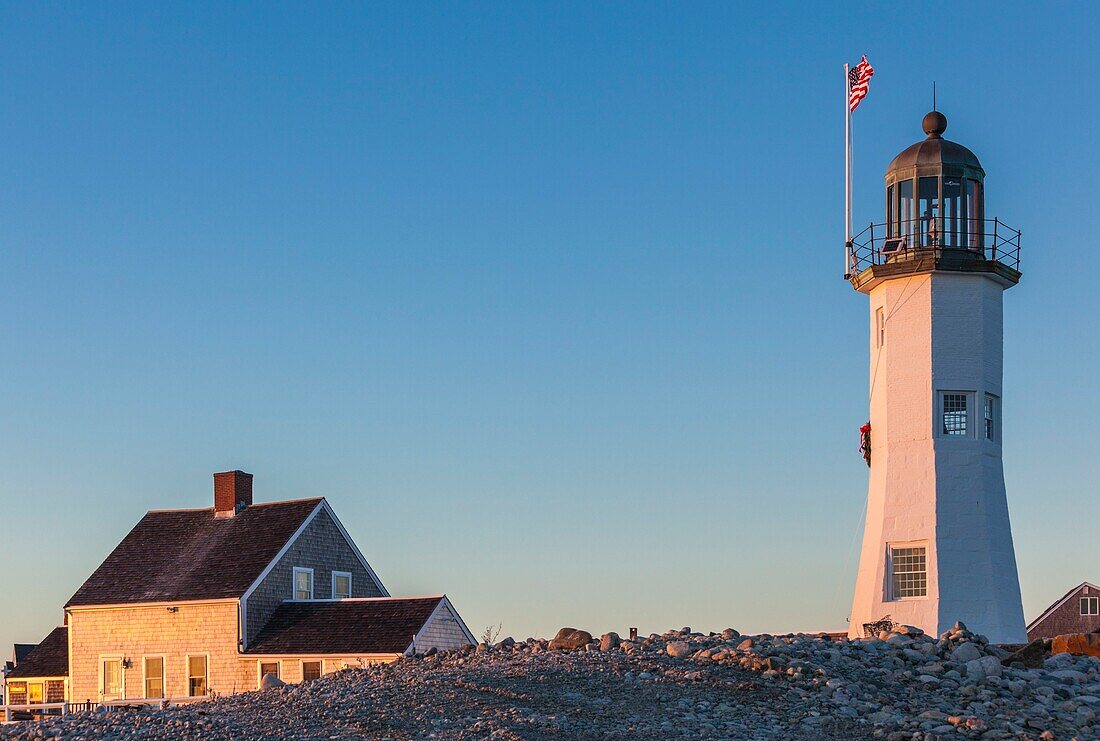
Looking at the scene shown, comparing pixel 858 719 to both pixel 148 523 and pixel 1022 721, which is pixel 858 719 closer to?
pixel 1022 721

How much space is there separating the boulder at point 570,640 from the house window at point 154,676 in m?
23.0

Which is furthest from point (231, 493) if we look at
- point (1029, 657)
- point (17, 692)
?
point (1029, 657)

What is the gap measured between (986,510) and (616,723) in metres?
14.4

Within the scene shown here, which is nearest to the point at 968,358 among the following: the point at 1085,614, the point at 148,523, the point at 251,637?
the point at 251,637

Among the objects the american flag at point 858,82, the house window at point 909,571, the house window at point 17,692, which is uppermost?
the american flag at point 858,82

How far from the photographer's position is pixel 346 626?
124ft

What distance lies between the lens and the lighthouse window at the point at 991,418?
94.8 ft

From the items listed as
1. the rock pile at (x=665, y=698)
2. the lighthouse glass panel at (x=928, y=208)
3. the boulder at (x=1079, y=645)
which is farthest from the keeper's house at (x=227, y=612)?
the rock pile at (x=665, y=698)

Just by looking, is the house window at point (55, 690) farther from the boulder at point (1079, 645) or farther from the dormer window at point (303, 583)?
the boulder at point (1079, 645)

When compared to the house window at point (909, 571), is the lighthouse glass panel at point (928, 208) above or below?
above

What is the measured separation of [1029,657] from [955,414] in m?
8.46

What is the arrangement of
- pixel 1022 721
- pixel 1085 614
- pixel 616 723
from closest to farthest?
1. pixel 616 723
2. pixel 1022 721
3. pixel 1085 614

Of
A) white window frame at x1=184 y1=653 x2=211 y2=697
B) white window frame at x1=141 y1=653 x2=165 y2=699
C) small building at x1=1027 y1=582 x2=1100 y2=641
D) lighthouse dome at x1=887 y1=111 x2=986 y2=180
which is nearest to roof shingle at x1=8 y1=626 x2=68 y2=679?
white window frame at x1=141 y1=653 x2=165 y2=699

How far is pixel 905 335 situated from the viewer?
95.4ft
